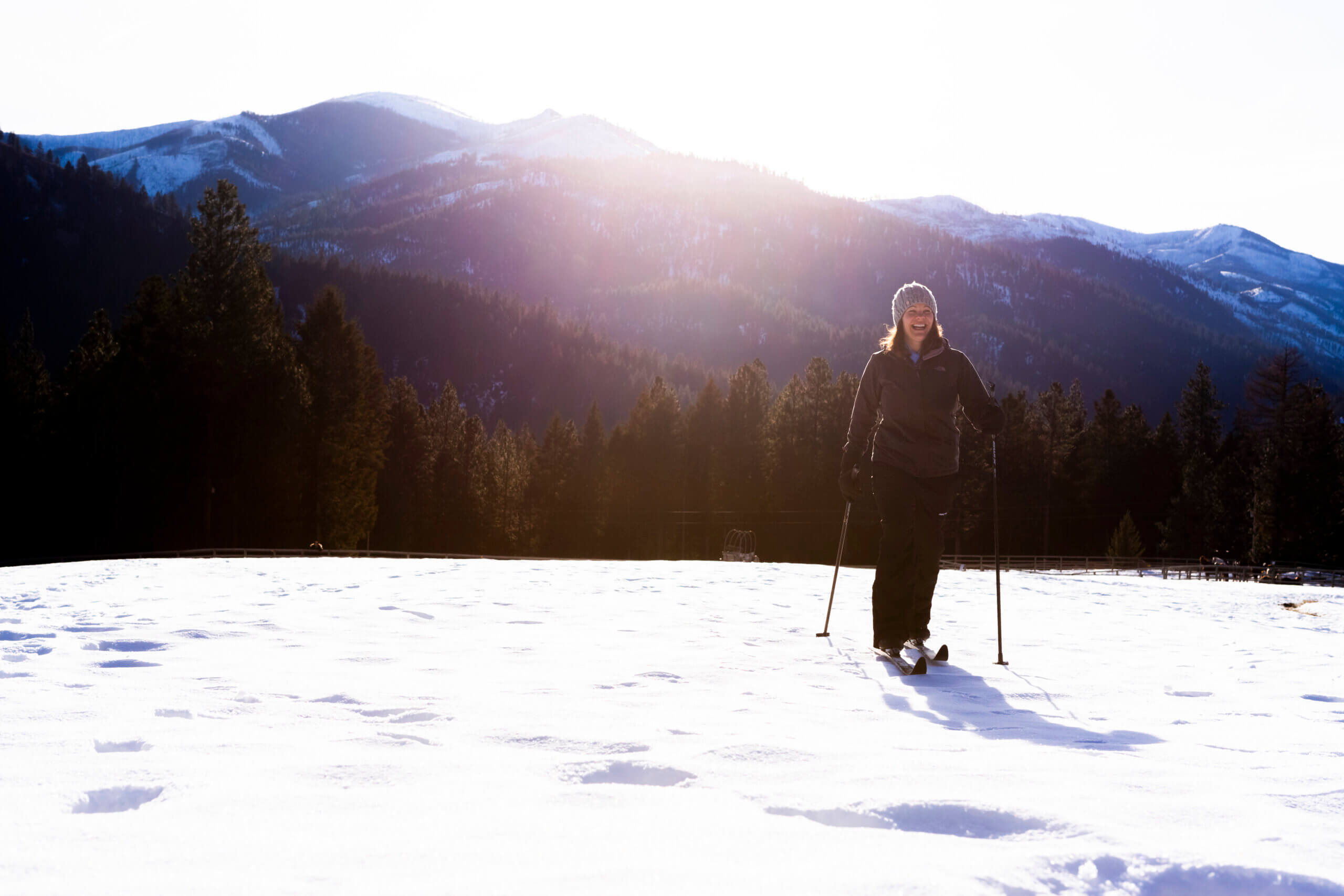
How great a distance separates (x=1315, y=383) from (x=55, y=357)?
12518 cm

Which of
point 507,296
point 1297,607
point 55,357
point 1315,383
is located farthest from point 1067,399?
point 55,357

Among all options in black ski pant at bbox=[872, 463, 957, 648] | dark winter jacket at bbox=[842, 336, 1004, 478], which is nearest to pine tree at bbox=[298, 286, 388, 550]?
dark winter jacket at bbox=[842, 336, 1004, 478]

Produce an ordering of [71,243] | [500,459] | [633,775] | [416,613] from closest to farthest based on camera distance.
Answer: [633,775]
[416,613]
[500,459]
[71,243]

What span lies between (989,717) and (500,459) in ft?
172

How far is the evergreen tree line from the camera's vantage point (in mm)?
28281

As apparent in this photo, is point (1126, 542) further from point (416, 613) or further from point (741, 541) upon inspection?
point (416, 613)

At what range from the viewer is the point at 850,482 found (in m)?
5.38

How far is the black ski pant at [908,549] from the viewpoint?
16.5 feet

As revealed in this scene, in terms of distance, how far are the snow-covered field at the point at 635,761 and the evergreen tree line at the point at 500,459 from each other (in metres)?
24.8

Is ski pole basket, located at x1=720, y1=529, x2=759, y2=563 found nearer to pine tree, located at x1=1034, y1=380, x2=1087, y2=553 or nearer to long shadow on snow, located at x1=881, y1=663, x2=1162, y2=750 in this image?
pine tree, located at x1=1034, y1=380, x2=1087, y2=553

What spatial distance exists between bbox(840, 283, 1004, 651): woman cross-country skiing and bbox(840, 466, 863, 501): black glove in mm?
173

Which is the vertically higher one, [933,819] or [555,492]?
[555,492]

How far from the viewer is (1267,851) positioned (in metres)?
1.80

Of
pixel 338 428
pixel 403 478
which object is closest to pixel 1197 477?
pixel 403 478
